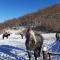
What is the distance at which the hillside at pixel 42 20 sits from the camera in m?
29.5

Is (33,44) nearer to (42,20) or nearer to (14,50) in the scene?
(14,50)

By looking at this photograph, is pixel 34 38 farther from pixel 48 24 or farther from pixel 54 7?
pixel 54 7

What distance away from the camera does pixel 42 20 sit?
31.2 metres

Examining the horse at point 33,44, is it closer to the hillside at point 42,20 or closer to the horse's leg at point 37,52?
the horse's leg at point 37,52

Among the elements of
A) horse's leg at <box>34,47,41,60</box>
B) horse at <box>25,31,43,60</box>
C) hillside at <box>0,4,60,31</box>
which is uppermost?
hillside at <box>0,4,60,31</box>

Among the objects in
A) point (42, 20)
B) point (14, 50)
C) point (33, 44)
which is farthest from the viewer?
point (42, 20)

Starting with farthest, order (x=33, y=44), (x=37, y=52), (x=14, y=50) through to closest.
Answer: (x=14, y=50) → (x=37, y=52) → (x=33, y=44)

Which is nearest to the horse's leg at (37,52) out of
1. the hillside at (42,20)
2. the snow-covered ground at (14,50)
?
the snow-covered ground at (14,50)

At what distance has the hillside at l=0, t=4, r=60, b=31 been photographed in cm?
2948

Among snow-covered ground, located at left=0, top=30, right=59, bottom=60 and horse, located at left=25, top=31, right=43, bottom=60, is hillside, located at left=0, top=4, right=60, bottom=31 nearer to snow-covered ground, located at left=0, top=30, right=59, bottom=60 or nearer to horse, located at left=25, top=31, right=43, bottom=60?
snow-covered ground, located at left=0, top=30, right=59, bottom=60

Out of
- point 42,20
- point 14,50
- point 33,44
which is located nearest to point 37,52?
point 33,44

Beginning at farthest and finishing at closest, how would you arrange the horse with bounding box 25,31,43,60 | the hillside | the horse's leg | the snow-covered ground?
the hillside < the snow-covered ground < the horse's leg < the horse with bounding box 25,31,43,60

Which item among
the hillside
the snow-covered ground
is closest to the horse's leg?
the snow-covered ground

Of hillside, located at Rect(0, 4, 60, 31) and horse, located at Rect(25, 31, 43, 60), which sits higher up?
hillside, located at Rect(0, 4, 60, 31)
